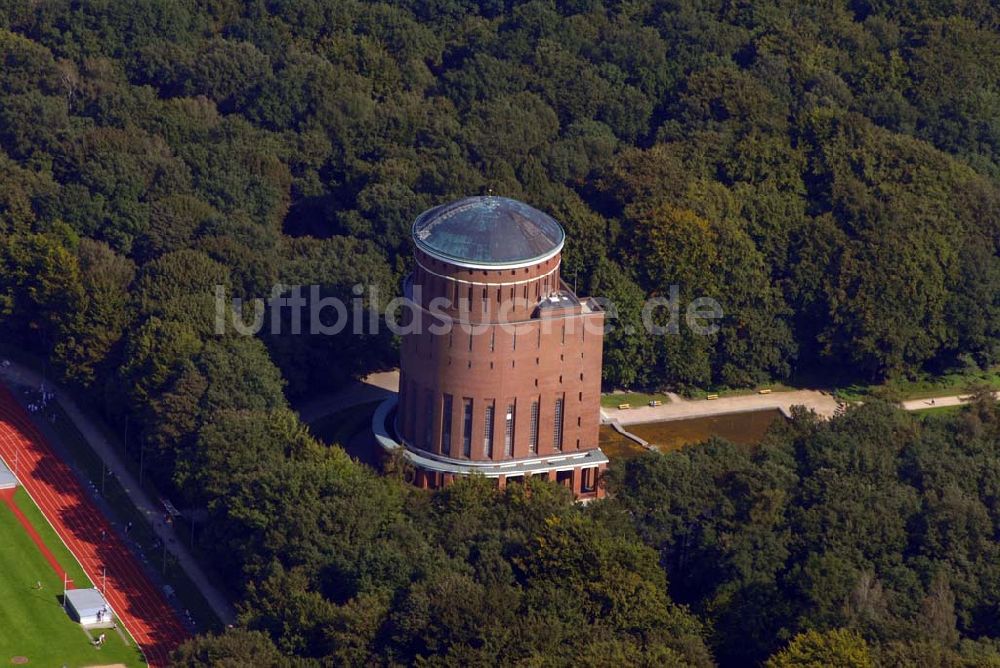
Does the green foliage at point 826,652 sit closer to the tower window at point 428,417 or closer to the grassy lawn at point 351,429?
the tower window at point 428,417

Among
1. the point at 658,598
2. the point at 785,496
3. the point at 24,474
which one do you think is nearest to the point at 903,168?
the point at 785,496

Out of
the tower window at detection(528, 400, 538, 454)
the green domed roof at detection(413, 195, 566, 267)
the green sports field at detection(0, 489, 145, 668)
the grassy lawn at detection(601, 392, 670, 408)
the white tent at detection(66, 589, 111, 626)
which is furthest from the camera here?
the grassy lawn at detection(601, 392, 670, 408)

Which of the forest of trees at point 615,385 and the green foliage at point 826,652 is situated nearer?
the green foliage at point 826,652

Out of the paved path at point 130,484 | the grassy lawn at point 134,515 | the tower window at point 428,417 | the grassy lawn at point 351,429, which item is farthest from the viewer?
the grassy lawn at point 351,429

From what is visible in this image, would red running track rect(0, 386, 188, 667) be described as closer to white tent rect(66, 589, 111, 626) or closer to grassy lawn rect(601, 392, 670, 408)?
white tent rect(66, 589, 111, 626)

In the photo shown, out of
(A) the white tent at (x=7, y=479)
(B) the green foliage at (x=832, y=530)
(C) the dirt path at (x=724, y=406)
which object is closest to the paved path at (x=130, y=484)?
(A) the white tent at (x=7, y=479)

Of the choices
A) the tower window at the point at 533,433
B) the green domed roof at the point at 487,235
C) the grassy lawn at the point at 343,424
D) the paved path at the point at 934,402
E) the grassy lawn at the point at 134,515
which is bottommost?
the grassy lawn at the point at 134,515

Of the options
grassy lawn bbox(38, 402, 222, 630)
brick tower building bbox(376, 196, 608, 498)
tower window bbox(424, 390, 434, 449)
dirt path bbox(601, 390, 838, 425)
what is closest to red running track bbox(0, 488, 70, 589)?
grassy lawn bbox(38, 402, 222, 630)

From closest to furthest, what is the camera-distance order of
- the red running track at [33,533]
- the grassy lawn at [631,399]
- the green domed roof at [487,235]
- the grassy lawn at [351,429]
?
1. the green domed roof at [487,235]
2. the red running track at [33,533]
3. the grassy lawn at [351,429]
4. the grassy lawn at [631,399]
